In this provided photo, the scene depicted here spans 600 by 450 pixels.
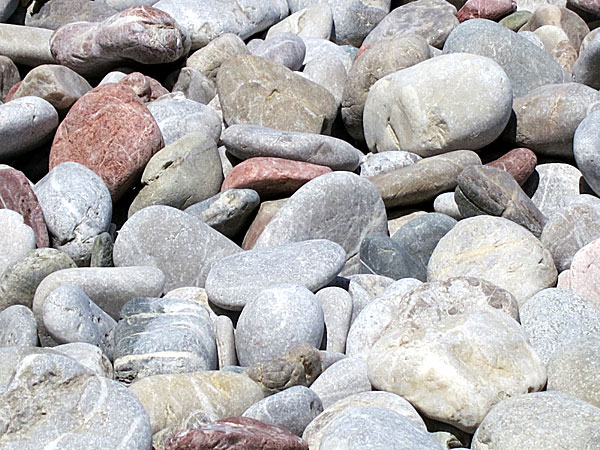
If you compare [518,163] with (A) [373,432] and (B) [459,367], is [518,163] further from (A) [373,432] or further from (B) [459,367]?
(A) [373,432]

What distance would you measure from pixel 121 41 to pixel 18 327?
328cm

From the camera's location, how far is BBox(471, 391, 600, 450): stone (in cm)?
313

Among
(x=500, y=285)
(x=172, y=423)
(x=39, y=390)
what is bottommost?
(x=500, y=285)

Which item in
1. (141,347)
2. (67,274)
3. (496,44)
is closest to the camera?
(141,347)

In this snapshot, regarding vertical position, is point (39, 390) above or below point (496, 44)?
above

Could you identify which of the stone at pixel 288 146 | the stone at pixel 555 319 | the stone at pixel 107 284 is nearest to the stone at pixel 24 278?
the stone at pixel 107 284

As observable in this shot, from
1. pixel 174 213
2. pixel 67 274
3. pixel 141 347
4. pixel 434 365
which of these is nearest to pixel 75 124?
pixel 174 213

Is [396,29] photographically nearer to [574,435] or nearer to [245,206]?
[245,206]

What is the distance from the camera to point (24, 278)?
479cm

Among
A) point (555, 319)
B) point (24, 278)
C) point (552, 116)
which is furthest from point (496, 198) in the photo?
point (24, 278)

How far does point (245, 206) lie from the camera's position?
5668 mm

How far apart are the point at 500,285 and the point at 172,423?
6.71ft

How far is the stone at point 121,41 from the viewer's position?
7035 mm

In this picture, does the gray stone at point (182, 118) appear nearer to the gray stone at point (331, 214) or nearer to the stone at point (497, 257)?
the gray stone at point (331, 214)
